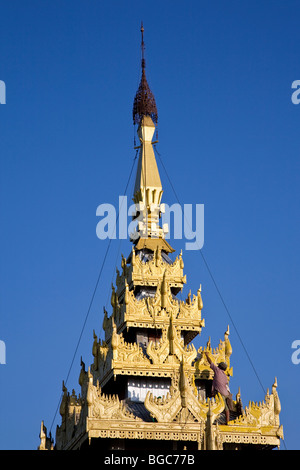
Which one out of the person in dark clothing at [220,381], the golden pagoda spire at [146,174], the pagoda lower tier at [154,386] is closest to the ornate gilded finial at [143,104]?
the golden pagoda spire at [146,174]

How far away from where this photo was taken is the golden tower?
43.2 m

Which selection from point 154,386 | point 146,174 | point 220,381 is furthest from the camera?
point 146,174

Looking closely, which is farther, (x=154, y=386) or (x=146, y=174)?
(x=146, y=174)

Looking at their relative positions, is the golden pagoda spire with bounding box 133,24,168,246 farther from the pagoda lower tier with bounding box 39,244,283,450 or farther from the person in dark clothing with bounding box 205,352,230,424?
the person in dark clothing with bounding box 205,352,230,424

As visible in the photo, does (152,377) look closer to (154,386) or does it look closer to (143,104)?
(154,386)

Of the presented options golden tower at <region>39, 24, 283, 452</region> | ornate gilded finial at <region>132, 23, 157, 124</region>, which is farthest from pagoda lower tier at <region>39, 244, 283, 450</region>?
ornate gilded finial at <region>132, 23, 157, 124</region>

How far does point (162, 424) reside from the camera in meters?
43.0

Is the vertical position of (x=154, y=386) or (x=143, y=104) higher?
(x=143, y=104)

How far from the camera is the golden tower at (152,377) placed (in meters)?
43.2

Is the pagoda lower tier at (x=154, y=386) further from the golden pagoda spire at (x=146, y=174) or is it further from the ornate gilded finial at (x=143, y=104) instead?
the ornate gilded finial at (x=143, y=104)

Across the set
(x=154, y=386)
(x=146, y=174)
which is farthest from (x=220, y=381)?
(x=146, y=174)

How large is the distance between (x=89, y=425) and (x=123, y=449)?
62.8 inches

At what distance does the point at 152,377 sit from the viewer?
4622 cm
